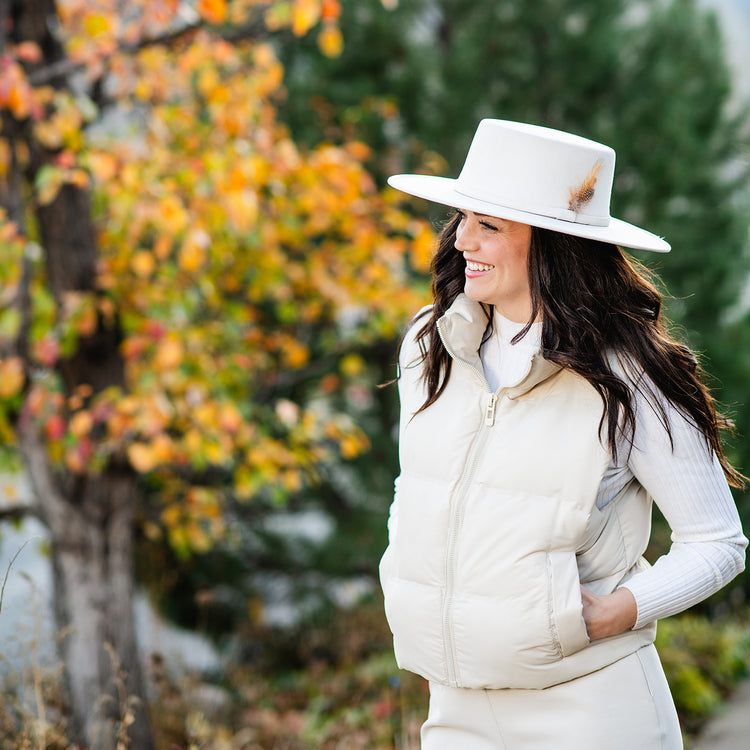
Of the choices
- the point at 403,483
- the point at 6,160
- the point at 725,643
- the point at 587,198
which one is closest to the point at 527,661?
the point at 403,483

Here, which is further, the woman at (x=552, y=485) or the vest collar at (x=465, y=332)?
the vest collar at (x=465, y=332)

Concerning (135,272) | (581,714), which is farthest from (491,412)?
(135,272)

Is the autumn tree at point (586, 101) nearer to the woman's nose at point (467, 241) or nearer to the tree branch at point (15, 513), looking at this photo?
the tree branch at point (15, 513)

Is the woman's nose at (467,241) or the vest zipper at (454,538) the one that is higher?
the woman's nose at (467,241)

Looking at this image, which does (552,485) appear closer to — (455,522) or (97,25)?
(455,522)

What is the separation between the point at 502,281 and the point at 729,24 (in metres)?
5.59

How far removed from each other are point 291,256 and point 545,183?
3.70 metres

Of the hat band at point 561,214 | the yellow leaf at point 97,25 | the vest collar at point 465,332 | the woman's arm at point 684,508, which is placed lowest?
the woman's arm at point 684,508

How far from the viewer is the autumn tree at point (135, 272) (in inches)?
137

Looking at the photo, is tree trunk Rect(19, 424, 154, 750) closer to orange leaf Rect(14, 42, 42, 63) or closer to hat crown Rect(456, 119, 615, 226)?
orange leaf Rect(14, 42, 42, 63)

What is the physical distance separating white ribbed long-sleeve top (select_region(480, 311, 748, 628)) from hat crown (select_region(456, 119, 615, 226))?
293mm

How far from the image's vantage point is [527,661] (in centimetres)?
155

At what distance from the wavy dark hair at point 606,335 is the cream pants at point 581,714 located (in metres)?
0.41

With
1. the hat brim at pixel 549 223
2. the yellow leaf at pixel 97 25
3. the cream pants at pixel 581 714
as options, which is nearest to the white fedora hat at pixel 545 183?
the hat brim at pixel 549 223
